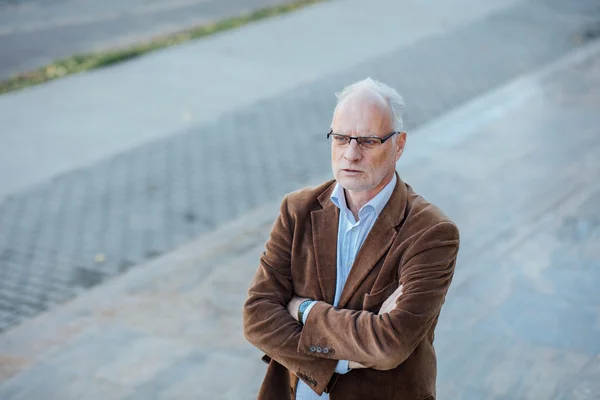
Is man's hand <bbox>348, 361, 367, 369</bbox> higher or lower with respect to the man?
lower

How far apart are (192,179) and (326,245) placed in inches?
244

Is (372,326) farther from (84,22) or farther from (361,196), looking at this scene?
(84,22)

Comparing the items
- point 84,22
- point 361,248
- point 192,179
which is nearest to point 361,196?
point 361,248

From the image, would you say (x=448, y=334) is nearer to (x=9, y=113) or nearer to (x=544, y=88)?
(x=544, y=88)

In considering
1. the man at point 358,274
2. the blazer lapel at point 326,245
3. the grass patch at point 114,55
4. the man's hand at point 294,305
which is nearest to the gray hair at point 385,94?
the man at point 358,274

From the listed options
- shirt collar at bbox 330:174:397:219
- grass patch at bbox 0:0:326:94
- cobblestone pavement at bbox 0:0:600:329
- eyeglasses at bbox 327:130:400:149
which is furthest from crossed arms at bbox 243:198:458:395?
grass patch at bbox 0:0:326:94

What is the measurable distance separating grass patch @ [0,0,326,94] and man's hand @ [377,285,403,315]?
420 inches

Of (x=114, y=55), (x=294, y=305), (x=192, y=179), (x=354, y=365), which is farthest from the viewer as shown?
(x=114, y=55)

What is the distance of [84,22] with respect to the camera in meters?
17.5

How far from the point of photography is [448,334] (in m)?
5.96

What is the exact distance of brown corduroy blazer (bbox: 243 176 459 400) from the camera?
9.83ft

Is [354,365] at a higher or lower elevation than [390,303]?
lower

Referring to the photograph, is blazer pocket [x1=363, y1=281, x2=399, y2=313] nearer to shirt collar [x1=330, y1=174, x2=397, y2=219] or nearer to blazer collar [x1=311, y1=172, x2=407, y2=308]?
blazer collar [x1=311, y1=172, x2=407, y2=308]

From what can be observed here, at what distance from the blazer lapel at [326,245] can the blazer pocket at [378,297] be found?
Result: 0.14m
